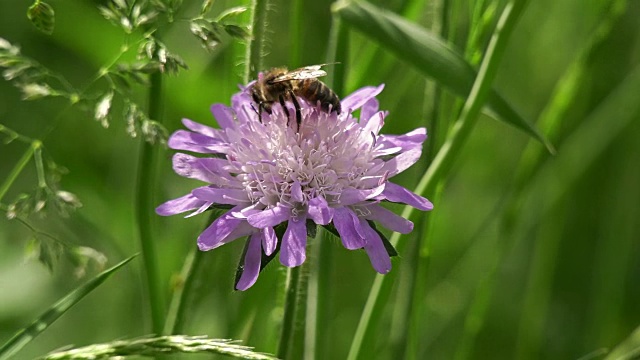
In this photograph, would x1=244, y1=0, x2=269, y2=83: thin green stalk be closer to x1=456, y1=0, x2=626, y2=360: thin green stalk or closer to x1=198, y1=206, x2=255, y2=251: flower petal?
x1=198, y1=206, x2=255, y2=251: flower petal

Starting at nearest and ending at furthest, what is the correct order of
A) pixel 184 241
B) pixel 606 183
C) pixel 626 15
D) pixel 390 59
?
pixel 390 59 → pixel 184 241 → pixel 606 183 → pixel 626 15

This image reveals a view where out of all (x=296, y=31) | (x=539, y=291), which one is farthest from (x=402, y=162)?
(x=539, y=291)

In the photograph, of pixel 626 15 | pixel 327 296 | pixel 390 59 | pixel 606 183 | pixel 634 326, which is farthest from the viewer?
pixel 626 15

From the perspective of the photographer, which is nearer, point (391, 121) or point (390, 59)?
point (390, 59)

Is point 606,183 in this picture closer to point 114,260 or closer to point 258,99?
point 114,260

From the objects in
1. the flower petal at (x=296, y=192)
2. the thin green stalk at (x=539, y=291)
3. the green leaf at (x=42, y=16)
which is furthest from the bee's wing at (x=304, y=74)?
the thin green stalk at (x=539, y=291)

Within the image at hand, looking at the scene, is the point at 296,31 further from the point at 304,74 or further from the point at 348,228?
the point at 348,228

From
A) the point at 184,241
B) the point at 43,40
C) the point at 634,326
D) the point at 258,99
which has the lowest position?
the point at 634,326

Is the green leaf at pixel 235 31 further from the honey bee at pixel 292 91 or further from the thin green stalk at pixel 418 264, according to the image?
the thin green stalk at pixel 418 264

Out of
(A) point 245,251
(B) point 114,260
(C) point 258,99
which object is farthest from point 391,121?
(A) point 245,251
